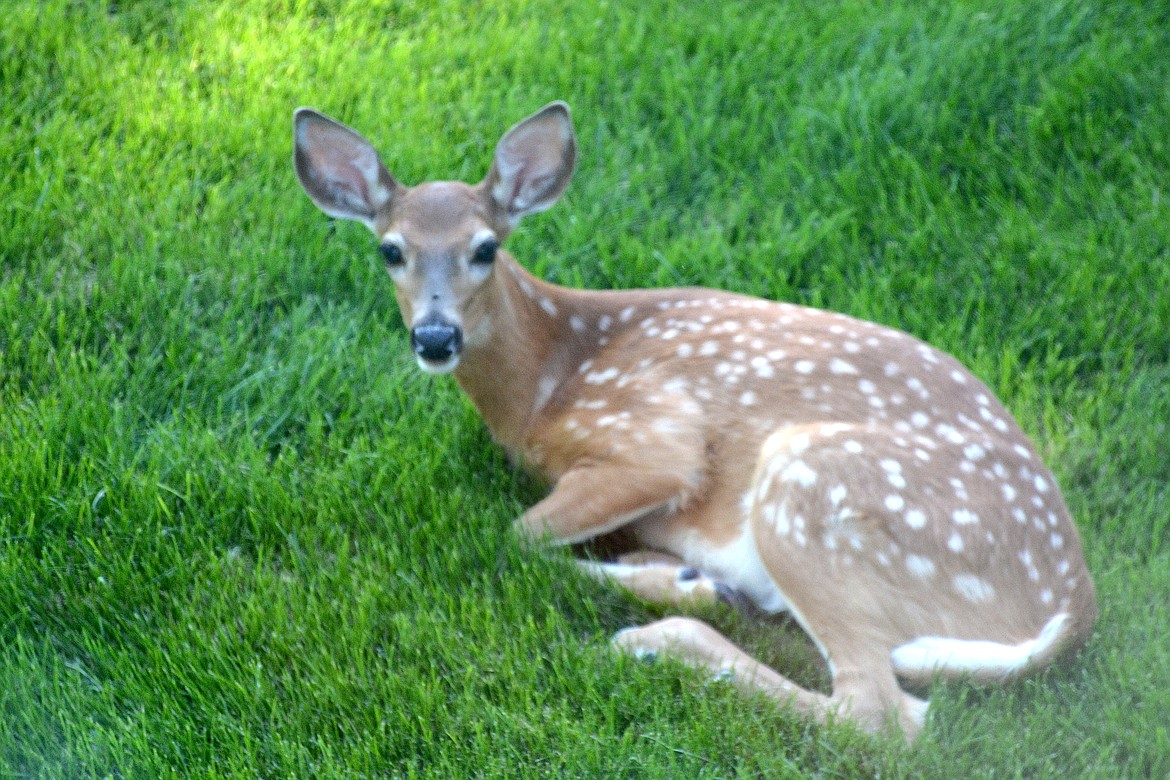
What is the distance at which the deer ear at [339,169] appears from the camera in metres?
4.45

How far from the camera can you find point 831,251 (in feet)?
18.5

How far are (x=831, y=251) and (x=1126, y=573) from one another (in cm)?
195

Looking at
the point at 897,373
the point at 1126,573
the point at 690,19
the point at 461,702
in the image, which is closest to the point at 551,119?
the point at 897,373

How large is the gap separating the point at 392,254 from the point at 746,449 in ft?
3.98

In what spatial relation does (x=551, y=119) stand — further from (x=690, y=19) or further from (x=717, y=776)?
(x=690, y=19)

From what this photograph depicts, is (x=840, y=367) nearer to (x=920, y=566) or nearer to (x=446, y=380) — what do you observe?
(x=920, y=566)

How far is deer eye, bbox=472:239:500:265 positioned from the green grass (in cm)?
66

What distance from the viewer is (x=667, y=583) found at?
13.4 ft

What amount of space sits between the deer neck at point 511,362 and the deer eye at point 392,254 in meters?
0.32

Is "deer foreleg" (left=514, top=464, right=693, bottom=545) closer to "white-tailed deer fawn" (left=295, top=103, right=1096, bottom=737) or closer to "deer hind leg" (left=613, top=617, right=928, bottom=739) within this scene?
"white-tailed deer fawn" (left=295, top=103, right=1096, bottom=737)

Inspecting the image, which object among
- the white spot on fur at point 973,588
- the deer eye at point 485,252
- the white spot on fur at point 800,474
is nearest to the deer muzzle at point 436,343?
the deer eye at point 485,252

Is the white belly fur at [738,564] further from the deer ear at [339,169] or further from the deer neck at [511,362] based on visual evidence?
the deer ear at [339,169]

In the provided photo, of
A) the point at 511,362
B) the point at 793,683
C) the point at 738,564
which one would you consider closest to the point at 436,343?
the point at 511,362

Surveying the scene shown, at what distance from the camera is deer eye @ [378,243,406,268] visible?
14.2 ft
